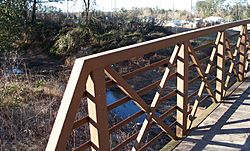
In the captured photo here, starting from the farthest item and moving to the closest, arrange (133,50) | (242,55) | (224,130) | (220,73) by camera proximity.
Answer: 1. (242,55)
2. (220,73)
3. (224,130)
4. (133,50)

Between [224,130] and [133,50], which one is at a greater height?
[133,50]

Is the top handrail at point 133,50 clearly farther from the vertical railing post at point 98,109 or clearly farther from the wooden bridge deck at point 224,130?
the wooden bridge deck at point 224,130

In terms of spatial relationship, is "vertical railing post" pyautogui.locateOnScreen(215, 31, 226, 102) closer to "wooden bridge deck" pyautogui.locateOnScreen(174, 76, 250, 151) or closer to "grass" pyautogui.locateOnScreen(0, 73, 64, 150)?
"wooden bridge deck" pyautogui.locateOnScreen(174, 76, 250, 151)

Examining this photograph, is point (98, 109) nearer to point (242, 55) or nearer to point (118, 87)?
point (118, 87)

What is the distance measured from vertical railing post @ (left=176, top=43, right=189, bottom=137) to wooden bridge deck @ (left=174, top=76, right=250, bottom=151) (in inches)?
4.2

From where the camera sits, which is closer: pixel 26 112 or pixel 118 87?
pixel 118 87

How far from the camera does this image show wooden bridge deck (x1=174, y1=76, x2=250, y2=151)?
262 cm

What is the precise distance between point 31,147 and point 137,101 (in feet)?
9.85

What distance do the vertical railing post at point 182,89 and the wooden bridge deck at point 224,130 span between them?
0.35 feet

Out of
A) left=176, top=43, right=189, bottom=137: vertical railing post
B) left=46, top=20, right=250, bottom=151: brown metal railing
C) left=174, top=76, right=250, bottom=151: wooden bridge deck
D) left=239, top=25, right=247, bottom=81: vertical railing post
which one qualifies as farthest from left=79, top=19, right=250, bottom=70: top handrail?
left=239, top=25, right=247, bottom=81: vertical railing post

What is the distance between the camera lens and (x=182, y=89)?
2.78 meters

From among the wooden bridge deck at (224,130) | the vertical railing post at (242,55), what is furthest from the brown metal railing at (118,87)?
the vertical railing post at (242,55)

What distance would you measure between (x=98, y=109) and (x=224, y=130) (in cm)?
161

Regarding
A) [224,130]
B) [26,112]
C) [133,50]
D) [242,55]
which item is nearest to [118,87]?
[133,50]
